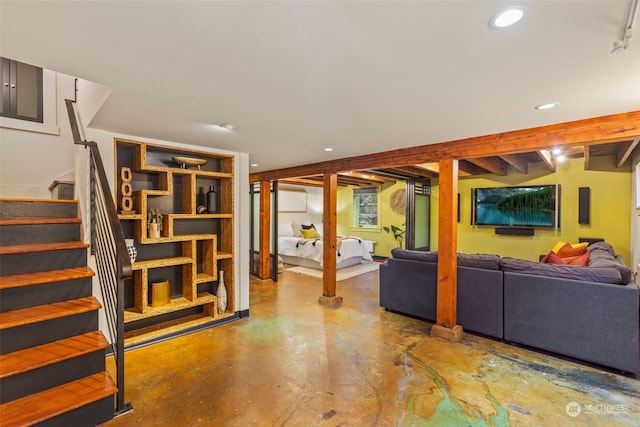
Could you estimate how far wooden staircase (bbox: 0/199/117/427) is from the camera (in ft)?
5.52

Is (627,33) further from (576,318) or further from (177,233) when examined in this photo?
(177,233)

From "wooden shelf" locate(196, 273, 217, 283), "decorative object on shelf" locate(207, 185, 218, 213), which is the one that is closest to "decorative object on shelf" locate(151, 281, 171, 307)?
"wooden shelf" locate(196, 273, 217, 283)

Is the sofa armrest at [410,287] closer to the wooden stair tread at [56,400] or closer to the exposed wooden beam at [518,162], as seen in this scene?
the exposed wooden beam at [518,162]

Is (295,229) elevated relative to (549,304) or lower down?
elevated

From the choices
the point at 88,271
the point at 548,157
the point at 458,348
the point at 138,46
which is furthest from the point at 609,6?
the point at 548,157

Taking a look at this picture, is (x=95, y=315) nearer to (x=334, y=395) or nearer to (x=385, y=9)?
(x=334, y=395)

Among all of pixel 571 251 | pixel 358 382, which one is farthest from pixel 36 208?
pixel 571 251

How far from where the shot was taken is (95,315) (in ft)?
6.81

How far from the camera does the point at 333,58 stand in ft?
4.78

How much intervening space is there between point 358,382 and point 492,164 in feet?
15.2

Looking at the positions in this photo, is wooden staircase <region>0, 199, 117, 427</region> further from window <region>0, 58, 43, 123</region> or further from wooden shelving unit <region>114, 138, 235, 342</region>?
window <region>0, 58, 43, 123</region>

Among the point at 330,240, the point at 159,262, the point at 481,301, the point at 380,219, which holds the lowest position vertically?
the point at 481,301

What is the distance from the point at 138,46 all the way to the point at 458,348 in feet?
11.5

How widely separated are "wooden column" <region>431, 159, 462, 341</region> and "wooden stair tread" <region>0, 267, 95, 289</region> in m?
3.24
